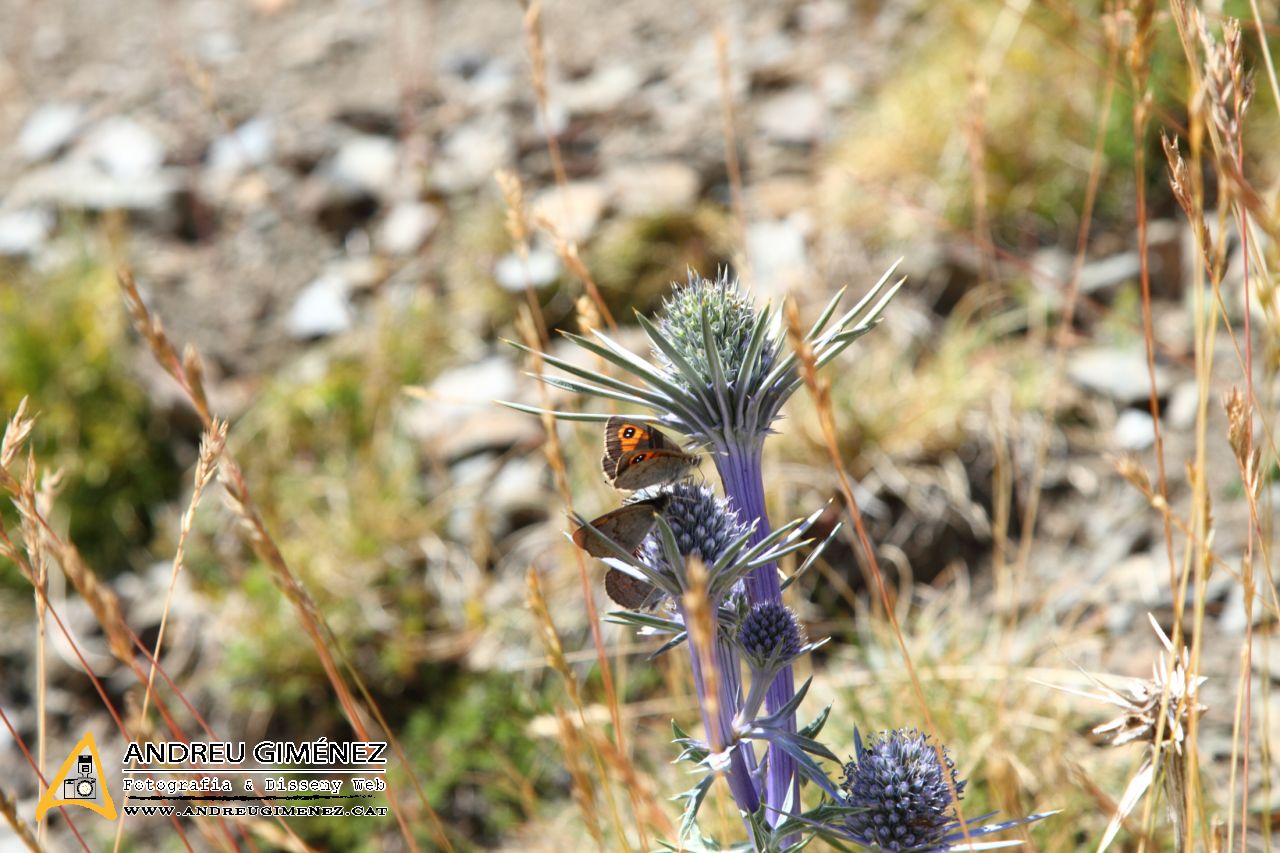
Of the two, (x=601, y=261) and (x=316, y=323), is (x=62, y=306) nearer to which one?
(x=316, y=323)

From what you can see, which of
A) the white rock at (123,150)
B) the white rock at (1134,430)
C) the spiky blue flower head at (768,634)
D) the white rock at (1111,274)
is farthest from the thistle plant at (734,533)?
the white rock at (123,150)

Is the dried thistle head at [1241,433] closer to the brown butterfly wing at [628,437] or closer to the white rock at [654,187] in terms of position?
the brown butterfly wing at [628,437]

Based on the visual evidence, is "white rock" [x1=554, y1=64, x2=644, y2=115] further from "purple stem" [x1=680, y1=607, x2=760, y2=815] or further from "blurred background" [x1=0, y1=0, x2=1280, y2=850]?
"purple stem" [x1=680, y1=607, x2=760, y2=815]

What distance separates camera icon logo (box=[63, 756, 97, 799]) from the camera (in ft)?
7.69

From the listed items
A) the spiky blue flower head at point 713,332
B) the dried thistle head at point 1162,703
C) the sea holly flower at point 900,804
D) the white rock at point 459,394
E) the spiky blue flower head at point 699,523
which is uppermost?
the spiky blue flower head at point 713,332

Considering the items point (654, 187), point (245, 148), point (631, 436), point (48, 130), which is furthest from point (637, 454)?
point (48, 130)

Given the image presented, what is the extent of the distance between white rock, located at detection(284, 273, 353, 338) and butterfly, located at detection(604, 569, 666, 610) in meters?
2.86

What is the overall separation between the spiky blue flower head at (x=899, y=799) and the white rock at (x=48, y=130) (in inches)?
189

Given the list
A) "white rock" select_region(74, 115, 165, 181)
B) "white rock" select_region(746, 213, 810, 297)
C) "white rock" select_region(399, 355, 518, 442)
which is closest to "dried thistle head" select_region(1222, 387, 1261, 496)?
"white rock" select_region(746, 213, 810, 297)

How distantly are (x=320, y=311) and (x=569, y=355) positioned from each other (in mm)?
1046

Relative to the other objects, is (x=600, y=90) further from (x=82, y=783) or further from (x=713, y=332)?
(x=713, y=332)

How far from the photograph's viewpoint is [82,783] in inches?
93.7

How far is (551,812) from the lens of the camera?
7.84 feet

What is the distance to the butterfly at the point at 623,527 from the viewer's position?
0.95 metres
